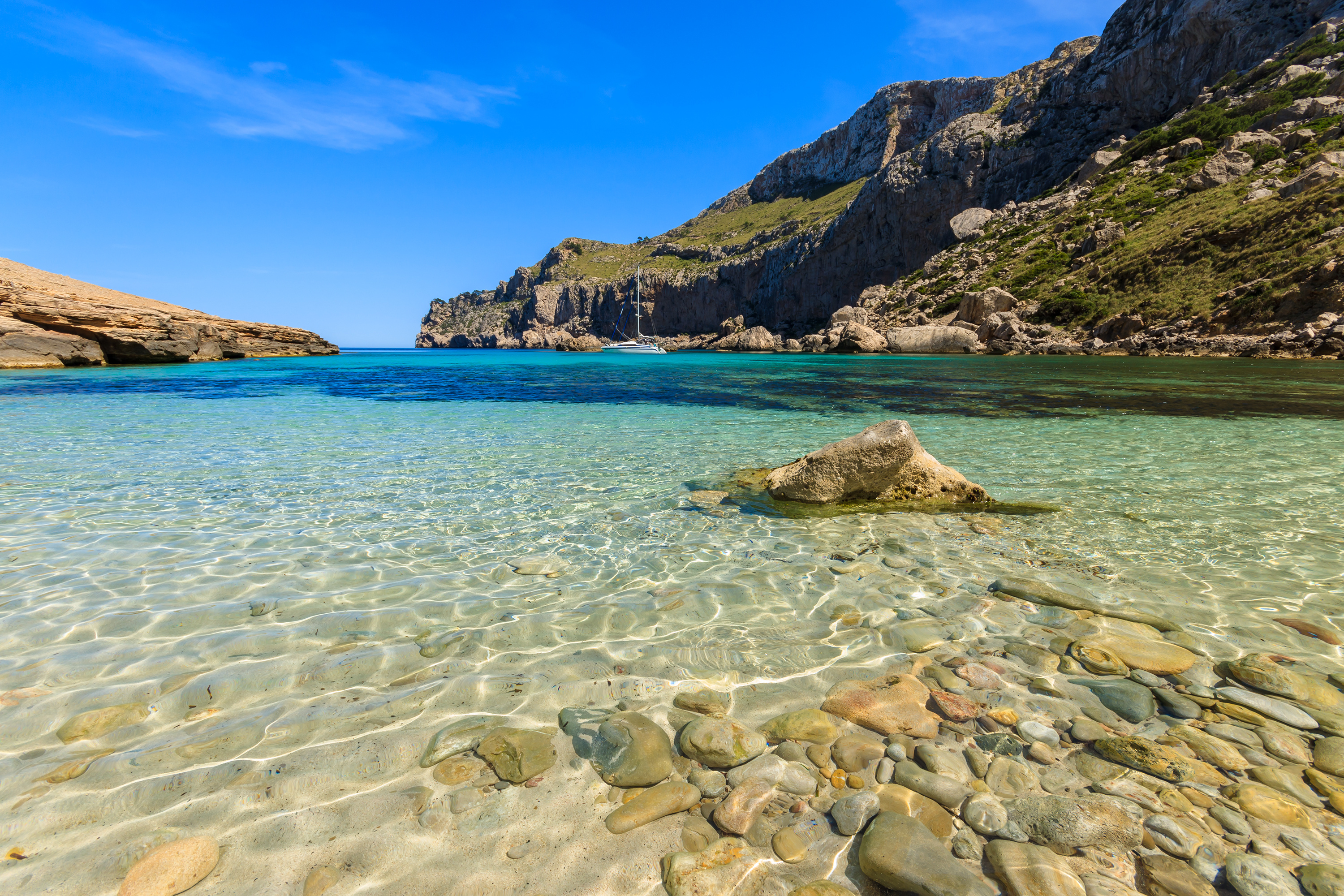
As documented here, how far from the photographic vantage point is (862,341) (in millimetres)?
54562

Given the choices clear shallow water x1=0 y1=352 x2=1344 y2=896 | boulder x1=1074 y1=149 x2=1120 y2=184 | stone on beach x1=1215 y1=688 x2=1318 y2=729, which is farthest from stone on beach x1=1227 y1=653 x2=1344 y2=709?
boulder x1=1074 y1=149 x2=1120 y2=184

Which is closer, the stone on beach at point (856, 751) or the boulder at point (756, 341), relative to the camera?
the stone on beach at point (856, 751)

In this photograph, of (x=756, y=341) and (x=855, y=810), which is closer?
(x=855, y=810)

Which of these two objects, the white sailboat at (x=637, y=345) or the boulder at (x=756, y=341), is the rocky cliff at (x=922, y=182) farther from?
the white sailboat at (x=637, y=345)

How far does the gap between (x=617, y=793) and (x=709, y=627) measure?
150 centimetres

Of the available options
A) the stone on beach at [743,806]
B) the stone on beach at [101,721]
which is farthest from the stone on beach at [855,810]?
the stone on beach at [101,721]

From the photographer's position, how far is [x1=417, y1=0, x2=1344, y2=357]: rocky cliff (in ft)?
190

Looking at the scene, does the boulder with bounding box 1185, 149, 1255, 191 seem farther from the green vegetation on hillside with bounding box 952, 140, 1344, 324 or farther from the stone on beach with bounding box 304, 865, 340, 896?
the stone on beach with bounding box 304, 865, 340, 896

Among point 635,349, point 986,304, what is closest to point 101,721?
point 986,304

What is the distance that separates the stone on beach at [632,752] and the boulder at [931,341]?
50841mm

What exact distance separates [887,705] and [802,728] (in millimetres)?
489

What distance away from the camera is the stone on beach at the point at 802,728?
2.64 metres

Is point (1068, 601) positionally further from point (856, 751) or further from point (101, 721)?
point (101, 721)

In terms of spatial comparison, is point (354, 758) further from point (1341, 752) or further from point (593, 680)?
point (1341, 752)
